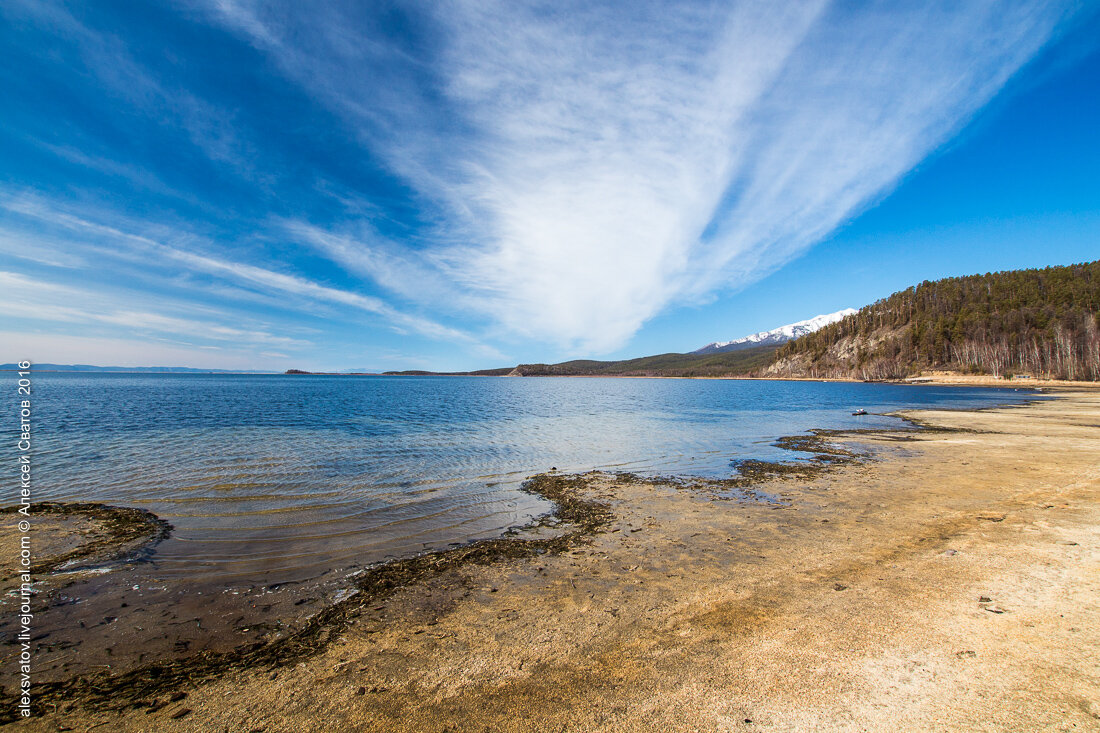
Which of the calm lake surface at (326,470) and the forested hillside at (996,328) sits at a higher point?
the forested hillside at (996,328)

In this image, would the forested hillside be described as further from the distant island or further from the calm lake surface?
the calm lake surface

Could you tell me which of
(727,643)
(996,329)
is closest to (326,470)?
(727,643)

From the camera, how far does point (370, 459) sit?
22.1m

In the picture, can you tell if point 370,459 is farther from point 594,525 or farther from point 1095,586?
point 1095,586

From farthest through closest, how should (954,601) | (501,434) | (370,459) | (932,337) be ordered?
(932,337) < (501,434) < (370,459) < (954,601)

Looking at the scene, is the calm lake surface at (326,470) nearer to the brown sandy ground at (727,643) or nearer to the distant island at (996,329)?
the brown sandy ground at (727,643)

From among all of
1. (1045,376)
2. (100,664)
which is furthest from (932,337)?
(100,664)

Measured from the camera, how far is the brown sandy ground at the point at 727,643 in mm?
4785

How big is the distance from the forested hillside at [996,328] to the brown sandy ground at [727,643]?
526 feet

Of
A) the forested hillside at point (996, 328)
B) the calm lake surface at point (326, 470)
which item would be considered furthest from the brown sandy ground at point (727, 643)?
the forested hillside at point (996, 328)

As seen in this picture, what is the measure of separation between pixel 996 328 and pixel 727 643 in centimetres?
20080

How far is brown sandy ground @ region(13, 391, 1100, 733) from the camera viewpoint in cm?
479

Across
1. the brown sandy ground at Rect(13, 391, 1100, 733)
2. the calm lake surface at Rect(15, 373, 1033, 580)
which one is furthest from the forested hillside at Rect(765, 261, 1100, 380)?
the brown sandy ground at Rect(13, 391, 1100, 733)

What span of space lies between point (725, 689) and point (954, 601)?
5.00 meters
